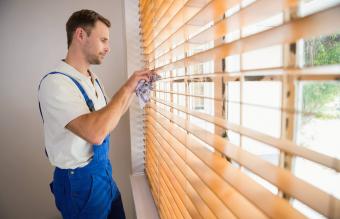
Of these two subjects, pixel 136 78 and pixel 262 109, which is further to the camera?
pixel 136 78

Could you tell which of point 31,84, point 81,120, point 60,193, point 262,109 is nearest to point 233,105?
point 262,109

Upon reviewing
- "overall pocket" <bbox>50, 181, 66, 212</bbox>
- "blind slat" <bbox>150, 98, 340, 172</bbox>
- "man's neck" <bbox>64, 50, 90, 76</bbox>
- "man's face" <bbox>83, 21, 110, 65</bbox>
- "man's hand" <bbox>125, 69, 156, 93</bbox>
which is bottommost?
"overall pocket" <bbox>50, 181, 66, 212</bbox>

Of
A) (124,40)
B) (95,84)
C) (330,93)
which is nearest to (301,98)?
(330,93)

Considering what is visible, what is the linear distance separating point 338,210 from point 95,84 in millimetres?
1533

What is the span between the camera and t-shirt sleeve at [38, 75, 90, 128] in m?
1.15

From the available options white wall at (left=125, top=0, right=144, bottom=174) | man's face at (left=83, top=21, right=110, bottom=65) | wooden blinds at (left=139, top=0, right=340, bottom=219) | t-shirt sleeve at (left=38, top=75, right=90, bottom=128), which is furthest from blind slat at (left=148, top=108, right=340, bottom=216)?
white wall at (left=125, top=0, right=144, bottom=174)

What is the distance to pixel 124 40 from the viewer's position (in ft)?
6.99

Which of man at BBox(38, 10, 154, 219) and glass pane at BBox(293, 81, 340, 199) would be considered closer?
glass pane at BBox(293, 81, 340, 199)

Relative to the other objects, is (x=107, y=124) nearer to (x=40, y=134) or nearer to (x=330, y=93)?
(x=330, y=93)

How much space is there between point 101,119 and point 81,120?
0.09 m

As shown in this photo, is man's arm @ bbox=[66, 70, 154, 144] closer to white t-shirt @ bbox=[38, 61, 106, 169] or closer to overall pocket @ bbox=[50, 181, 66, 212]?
white t-shirt @ bbox=[38, 61, 106, 169]

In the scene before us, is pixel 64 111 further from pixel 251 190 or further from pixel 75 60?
pixel 251 190

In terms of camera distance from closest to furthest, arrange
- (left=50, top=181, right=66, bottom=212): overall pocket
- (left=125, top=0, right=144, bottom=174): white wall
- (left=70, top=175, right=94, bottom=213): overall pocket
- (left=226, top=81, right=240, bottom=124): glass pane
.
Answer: (left=226, top=81, right=240, bottom=124): glass pane < (left=70, top=175, right=94, bottom=213): overall pocket < (left=50, top=181, right=66, bottom=212): overall pocket < (left=125, top=0, right=144, bottom=174): white wall

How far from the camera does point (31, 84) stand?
2.13 m
